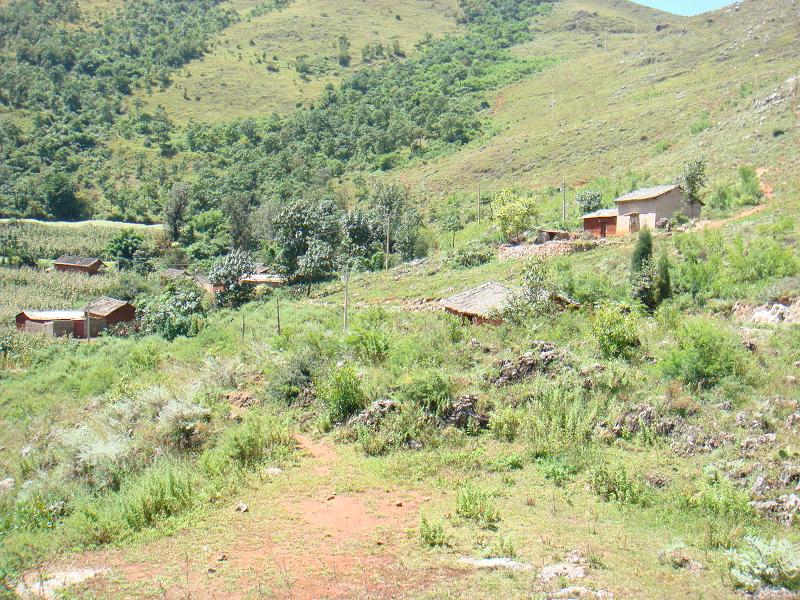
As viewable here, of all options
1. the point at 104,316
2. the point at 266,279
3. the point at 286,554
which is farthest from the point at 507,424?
the point at 266,279

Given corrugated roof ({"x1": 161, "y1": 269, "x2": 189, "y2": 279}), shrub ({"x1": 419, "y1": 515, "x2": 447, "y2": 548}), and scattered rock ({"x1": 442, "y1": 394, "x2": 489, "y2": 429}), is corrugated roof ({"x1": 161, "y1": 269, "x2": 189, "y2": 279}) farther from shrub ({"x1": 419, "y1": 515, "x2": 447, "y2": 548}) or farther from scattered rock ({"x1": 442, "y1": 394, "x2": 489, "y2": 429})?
shrub ({"x1": 419, "y1": 515, "x2": 447, "y2": 548})

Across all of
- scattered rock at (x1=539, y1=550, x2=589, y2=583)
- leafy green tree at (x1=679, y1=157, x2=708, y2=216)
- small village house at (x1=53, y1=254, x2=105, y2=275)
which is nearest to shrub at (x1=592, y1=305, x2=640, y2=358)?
scattered rock at (x1=539, y1=550, x2=589, y2=583)

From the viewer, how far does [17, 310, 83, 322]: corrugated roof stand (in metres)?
37.0

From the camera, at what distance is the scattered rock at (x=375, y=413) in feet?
42.6

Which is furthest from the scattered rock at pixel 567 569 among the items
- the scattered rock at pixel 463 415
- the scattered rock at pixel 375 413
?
the scattered rock at pixel 375 413

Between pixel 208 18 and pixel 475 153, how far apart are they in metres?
98.3

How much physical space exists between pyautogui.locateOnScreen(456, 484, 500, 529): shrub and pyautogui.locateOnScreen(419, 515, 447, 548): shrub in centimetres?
74

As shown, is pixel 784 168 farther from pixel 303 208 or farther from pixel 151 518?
pixel 151 518

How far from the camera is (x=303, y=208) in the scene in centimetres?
4306

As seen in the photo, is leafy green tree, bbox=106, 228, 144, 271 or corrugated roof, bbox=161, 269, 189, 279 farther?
leafy green tree, bbox=106, 228, 144, 271

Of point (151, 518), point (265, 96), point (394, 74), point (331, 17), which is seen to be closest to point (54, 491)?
point (151, 518)

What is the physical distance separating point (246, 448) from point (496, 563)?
19.1ft

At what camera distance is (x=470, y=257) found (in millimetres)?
34531

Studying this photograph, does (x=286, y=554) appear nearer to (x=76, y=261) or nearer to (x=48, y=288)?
(x=48, y=288)
